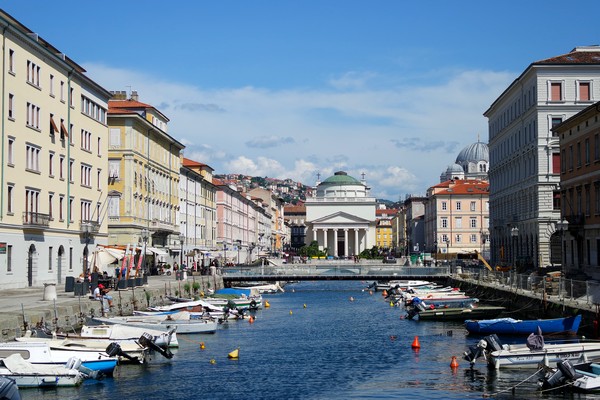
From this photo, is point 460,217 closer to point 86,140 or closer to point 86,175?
point 86,175

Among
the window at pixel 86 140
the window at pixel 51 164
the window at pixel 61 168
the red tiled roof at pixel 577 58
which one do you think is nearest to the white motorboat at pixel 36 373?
the window at pixel 51 164

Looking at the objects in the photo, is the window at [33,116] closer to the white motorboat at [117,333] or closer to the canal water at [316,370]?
the canal water at [316,370]

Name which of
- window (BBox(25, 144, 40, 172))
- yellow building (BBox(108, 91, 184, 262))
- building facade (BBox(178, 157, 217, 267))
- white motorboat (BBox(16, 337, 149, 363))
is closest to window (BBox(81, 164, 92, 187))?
yellow building (BBox(108, 91, 184, 262))

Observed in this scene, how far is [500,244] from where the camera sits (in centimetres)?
10000

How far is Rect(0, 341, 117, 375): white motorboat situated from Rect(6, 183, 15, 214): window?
22977 millimetres

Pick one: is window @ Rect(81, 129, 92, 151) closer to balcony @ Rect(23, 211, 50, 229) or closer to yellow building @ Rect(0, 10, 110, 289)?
yellow building @ Rect(0, 10, 110, 289)

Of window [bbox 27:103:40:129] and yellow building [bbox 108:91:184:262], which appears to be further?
yellow building [bbox 108:91:184:262]

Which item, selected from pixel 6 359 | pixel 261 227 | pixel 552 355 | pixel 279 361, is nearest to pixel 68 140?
pixel 279 361

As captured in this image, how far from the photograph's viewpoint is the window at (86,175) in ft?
213

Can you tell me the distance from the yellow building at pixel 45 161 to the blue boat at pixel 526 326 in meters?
24.7

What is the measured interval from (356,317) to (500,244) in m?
45.9

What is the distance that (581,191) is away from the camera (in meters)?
59.9

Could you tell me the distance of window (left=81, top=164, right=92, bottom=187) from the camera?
64.8 meters

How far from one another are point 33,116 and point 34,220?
6464 mm
